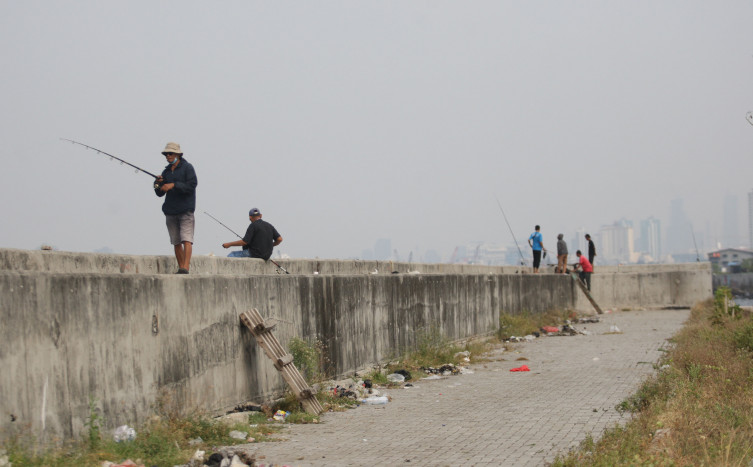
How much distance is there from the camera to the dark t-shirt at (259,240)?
1264 centimetres

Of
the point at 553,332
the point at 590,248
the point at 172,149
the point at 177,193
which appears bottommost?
the point at 553,332

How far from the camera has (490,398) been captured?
10.5 metres

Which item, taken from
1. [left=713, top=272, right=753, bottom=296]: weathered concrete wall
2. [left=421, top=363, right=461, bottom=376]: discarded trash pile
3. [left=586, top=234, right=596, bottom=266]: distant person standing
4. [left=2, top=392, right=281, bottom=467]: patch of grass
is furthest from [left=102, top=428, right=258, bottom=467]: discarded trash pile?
[left=713, top=272, right=753, bottom=296]: weathered concrete wall

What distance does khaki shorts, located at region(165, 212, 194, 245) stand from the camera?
1016 cm

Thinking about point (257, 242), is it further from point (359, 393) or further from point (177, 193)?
point (359, 393)

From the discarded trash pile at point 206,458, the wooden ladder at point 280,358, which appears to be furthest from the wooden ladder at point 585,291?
the discarded trash pile at point 206,458

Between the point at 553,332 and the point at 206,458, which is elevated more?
the point at 206,458

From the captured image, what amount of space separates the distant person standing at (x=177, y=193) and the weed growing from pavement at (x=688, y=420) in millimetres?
5243

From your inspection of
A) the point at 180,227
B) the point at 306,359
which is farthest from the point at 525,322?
the point at 180,227

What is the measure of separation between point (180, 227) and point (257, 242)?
2474 millimetres

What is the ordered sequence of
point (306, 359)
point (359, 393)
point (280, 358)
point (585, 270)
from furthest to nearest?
point (585, 270), point (359, 393), point (306, 359), point (280, 358)

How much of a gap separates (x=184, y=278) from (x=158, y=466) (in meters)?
2.09

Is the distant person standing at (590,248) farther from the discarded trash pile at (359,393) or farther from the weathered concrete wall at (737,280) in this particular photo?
the weathered concrete wall at (737,280)

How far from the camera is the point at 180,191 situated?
33.8 feet
